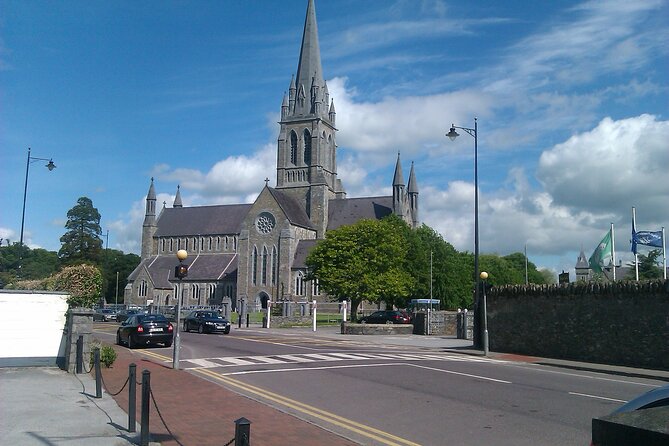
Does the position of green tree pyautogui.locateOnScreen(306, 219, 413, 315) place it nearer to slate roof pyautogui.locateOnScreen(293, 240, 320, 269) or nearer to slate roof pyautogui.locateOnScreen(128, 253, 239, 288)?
slate roof pyautogui.locateOnScreen(293, 240, 320, 269)

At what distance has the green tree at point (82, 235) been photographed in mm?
97000

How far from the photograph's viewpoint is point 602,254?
2678cm

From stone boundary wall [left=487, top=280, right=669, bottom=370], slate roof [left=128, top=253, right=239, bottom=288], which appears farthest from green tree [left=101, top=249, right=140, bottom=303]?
stone boundary wall [left=487, top=280, right=669, bottom=370]

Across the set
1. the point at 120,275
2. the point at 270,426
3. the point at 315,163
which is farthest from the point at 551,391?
the point at 120,275

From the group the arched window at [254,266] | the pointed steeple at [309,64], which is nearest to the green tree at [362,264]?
the arched window at [254,266]

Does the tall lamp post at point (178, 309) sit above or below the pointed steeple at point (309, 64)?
below

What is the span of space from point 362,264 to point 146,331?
35389 mm

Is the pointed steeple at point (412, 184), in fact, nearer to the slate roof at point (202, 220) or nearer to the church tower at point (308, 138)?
the church tower at point (308, 138)

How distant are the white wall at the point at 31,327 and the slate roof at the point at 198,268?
263 feet

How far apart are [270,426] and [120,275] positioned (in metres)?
120

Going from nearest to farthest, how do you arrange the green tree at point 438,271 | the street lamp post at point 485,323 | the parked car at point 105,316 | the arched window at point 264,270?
the street lamp post at point 485,323, the parked car at point 105,316, the green tree at point 438,271, the arched window at point 264,270

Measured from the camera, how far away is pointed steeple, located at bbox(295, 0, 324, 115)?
97.4 metres

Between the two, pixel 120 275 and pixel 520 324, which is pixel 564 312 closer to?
pixel 520 324

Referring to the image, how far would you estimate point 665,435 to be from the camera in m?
2.58
